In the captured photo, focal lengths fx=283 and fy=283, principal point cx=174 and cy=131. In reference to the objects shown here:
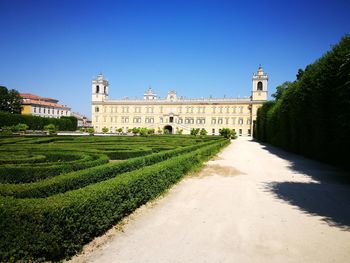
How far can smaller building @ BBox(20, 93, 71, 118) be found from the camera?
7815 cm

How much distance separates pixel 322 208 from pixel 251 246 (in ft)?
9.98

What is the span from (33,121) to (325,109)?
51.5 m

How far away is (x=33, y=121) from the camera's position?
173ft

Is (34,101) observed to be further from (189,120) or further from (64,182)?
(64,182)

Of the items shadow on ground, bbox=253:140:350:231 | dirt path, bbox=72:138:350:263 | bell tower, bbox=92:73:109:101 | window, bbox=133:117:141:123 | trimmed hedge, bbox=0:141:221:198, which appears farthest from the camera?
window, bbox=133:117:141:123

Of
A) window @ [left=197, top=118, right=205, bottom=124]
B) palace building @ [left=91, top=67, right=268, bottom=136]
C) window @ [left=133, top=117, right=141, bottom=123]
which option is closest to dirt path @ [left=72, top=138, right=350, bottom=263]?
palace building @ [left=91, top=67, right=268, bottom=136]

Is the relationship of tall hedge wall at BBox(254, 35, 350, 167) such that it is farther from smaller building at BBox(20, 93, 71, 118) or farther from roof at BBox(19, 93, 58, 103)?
roof at BBox(19, 93, 58, 103)

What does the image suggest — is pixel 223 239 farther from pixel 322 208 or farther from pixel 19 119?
pixel 19 119

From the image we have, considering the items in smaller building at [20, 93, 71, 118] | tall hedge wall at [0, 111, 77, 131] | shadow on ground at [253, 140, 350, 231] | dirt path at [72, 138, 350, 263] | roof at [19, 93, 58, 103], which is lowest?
dirt path at [72, 138, 350, 263]

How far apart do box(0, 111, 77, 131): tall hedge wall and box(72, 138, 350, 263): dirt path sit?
45.5 metres

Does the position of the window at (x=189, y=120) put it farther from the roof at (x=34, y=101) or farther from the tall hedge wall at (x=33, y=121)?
the roof at (x=34, y=101)

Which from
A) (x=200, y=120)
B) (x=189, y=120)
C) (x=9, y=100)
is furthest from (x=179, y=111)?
(x=9, y=100)

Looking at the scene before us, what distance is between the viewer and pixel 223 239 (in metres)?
4.71

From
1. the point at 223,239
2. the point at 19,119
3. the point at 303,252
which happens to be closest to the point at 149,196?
the point at 223,239
